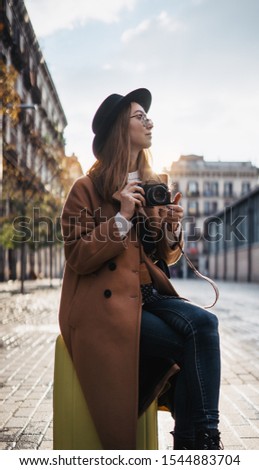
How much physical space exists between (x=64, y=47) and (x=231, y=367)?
3678 millimetres

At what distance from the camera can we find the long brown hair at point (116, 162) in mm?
2613

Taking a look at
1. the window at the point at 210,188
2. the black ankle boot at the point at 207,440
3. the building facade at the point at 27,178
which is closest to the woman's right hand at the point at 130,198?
the black ankle boot at the point at 207,440

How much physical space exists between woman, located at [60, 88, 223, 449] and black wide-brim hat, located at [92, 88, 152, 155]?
142mm

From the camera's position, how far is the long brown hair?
8.57 ft

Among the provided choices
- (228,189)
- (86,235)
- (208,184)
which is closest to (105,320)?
(86,235)

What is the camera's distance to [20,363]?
231 inches

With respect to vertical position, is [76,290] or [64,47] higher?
[64,47]

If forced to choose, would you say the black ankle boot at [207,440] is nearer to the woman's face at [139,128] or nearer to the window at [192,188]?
the woman's face at [139,128]

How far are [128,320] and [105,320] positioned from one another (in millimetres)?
97

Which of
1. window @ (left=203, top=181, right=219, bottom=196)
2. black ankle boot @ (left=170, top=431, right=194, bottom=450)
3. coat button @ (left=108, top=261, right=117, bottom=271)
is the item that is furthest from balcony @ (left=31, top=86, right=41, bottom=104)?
window @ (left=203, top=181, right=219, bottom=196)
